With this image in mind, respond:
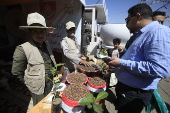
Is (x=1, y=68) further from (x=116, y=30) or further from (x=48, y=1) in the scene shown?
(x=116, y=30)

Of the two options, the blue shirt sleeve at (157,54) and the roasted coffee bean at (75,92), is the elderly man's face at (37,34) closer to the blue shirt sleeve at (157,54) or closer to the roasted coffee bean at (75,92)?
the roasted coffee bean at (75,92)

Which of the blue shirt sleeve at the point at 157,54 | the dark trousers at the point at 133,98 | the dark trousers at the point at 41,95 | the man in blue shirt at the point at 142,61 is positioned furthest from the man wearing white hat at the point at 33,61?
the blue shirt sleeve at the point at 157,54

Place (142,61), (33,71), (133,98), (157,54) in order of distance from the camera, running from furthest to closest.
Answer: (33,71) → (133,98) → (142,61) → (157,54)

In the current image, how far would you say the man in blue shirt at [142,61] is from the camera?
1.02m

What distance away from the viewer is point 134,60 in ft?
4.24

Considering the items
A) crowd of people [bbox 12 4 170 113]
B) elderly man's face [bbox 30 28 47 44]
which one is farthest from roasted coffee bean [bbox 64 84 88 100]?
elderly man's face [bbox 30 28 47 44]

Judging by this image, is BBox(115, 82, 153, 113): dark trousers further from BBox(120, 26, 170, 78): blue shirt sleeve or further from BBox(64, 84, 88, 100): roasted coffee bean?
BBox(64, 84, 88, 100): roasted coffee bean

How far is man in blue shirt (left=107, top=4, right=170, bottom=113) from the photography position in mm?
1022

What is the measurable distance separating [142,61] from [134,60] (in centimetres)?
14

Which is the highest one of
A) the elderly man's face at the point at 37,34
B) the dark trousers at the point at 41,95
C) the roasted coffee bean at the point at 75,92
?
the elderly man's face at the point at 37,34

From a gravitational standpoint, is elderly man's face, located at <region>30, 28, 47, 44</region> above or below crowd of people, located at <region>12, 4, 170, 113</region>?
above

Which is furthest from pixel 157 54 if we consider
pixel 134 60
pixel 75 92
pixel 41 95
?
pixel 41 95

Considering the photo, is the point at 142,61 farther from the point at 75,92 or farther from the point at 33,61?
the point at 33,61

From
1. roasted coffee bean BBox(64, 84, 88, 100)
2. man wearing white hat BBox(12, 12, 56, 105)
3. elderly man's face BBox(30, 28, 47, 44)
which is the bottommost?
roasted coffee bean BBox(64, 84, 88, 100)
